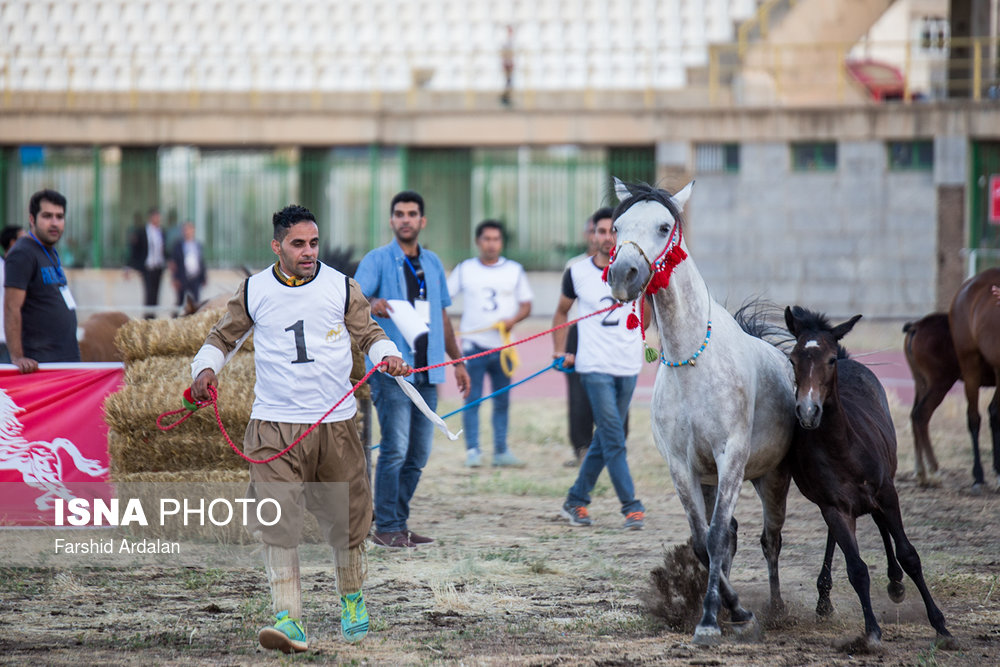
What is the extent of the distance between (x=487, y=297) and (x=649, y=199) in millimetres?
5911

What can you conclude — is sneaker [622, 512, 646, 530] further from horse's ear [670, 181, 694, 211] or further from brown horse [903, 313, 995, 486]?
horse's ear [670, 181, 694, 211]

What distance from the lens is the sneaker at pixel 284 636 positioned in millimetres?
4922

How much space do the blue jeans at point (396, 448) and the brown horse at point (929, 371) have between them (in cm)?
455

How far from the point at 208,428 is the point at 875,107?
62.4ft

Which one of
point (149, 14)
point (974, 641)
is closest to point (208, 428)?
point (974, 641)

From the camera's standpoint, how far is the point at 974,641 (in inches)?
213

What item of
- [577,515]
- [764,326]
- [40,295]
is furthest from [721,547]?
[40,295]

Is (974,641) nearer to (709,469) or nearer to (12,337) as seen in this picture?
(709,469)

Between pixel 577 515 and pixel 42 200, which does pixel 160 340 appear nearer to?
pixel 42 200

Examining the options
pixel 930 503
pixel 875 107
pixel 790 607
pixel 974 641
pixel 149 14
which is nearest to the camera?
pixel 974 641

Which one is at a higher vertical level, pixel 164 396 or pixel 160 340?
pixel 160 340

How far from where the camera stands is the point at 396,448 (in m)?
7.60

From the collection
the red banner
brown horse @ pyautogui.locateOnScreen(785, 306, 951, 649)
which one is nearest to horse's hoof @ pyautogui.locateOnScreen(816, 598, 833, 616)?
brown horse @ pyautogui.locateOnScreen(785, 306, 951, 649)

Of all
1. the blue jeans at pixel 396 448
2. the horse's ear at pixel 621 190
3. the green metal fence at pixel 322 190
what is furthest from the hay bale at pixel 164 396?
the green metal fence at pixel 322 190
